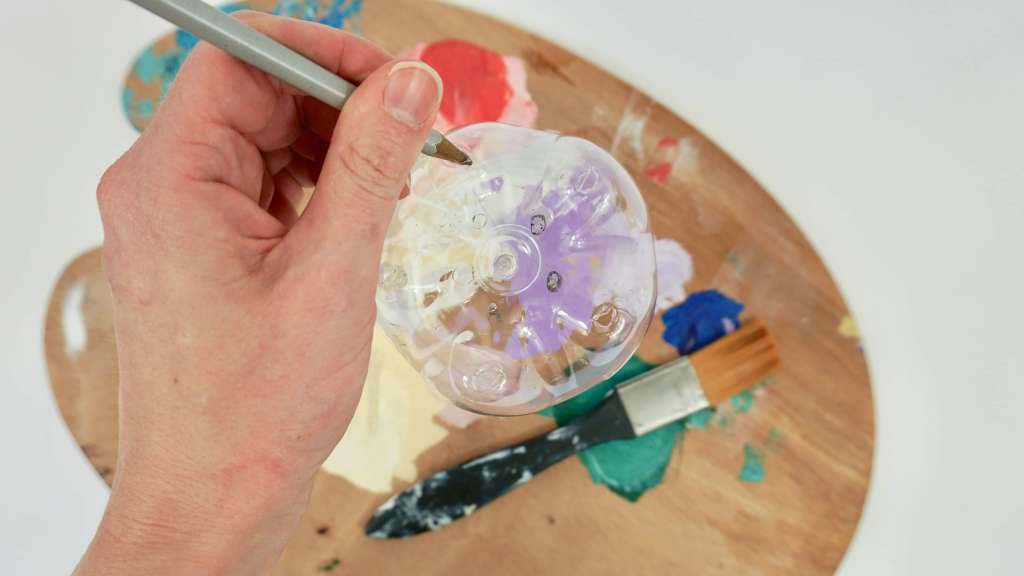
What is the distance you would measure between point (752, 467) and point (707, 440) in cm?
5

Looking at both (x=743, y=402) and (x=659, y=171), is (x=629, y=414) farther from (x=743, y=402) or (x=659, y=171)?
(x=659, y=171)

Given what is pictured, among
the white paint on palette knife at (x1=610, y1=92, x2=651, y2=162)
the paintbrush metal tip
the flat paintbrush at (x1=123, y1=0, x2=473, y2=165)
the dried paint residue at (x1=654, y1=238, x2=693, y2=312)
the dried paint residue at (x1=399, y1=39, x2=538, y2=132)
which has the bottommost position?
the dried paint residue at (x1=654, y1=238, x2=693, y2=312)

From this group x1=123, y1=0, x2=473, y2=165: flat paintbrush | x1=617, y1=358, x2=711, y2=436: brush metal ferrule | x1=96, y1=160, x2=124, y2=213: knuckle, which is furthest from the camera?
x1=617, y1=358, x2=711, y2=436: brush metal ferrule

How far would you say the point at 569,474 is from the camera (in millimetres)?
704

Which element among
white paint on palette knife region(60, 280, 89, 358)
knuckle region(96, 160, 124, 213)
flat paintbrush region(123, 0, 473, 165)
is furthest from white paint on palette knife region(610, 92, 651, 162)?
white paint on palette knife region(60, 280, 89, 358)

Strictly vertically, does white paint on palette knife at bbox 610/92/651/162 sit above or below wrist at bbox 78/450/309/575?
above

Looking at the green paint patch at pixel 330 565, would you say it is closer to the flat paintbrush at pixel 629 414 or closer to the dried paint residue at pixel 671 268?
the flat paintbrush at pixel 629 414

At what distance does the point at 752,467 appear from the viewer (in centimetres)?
70

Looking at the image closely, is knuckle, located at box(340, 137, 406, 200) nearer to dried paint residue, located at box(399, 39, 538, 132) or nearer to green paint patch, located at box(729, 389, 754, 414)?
dried paint residue, located at box(399, 39, 538, 132)

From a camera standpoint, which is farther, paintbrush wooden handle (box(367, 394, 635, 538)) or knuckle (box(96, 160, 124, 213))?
paintbrush wooden handle (box(367, 394, 635, 538))

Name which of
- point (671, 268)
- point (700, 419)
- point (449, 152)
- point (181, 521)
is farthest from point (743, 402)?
point (181, 521)

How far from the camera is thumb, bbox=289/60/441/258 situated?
436 millimetres

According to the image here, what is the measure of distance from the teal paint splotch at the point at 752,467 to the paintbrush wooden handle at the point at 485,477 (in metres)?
0.12

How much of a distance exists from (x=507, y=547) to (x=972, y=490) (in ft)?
1.60
